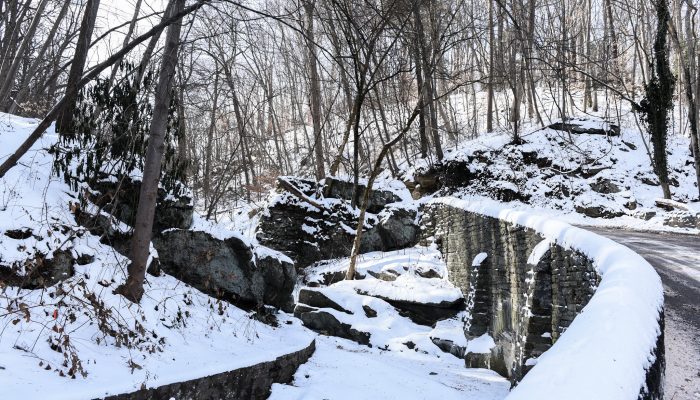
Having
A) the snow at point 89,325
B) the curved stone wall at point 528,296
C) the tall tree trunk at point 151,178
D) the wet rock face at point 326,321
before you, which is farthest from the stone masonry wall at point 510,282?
the tall tree trunk at point 151,178

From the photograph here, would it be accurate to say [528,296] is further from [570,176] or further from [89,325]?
[570,176]

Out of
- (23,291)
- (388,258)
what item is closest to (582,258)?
(23,291)

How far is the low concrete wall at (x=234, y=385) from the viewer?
14.6 feet

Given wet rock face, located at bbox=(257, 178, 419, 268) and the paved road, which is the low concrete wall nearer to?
the paved road

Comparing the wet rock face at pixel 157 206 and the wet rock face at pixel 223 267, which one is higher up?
the wet rock face at pixel 157 206

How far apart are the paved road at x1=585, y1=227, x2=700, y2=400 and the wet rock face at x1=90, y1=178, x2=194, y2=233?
7351 millimetres

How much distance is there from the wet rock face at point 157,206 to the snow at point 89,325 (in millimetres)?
690

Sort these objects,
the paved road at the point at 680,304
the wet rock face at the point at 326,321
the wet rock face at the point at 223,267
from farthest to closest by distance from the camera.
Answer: the wet rock face at the point at 326,321, the wet rock face at the point at 223,267, the paved road at the point at 680,304

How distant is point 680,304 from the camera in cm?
598

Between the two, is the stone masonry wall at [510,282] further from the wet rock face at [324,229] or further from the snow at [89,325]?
the snow at [89,325]

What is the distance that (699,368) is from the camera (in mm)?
4199

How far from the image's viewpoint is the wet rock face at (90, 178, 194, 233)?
7.54 metres

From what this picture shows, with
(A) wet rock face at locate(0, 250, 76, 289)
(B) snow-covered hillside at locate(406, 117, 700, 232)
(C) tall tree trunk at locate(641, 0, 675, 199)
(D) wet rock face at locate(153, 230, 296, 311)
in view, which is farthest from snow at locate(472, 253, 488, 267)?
(B) snow-covered hillside at locate(406, 117, 700, 232)

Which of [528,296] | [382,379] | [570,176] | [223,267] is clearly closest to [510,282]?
[528,296]
